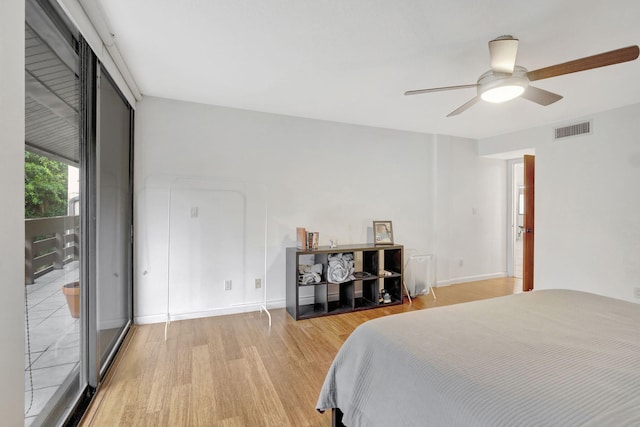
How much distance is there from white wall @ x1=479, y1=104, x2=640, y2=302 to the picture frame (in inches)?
78.9

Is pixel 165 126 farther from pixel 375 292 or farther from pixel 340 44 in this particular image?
pixel 375 292

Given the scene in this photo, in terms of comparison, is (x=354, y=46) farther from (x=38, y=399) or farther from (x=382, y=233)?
(x=38, y=399)

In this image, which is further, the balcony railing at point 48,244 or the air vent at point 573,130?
the air vent at point 573,130

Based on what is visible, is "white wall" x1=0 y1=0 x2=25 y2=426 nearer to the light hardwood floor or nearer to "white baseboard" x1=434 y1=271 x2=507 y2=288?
the light hardwood floor

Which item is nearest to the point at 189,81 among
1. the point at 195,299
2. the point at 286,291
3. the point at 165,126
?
the point at 165,126

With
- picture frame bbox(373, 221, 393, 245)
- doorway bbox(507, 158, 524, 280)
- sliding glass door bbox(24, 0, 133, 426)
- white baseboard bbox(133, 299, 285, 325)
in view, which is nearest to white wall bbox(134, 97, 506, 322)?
white baseboard bbox(133, 299, 285, 325)

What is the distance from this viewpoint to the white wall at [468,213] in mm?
4650

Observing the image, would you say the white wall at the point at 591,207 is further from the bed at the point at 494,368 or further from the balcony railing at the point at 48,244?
the balcony railing at the point at 48,244

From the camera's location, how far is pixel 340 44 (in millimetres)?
2033

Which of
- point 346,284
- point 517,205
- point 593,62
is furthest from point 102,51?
point 517,205

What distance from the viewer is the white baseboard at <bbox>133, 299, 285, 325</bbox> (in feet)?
10.1

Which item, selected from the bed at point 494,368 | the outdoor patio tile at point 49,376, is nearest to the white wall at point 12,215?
the outdoor patio tile at point 49,376

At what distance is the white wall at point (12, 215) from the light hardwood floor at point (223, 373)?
0.88 metres

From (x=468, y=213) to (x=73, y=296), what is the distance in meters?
5.01
